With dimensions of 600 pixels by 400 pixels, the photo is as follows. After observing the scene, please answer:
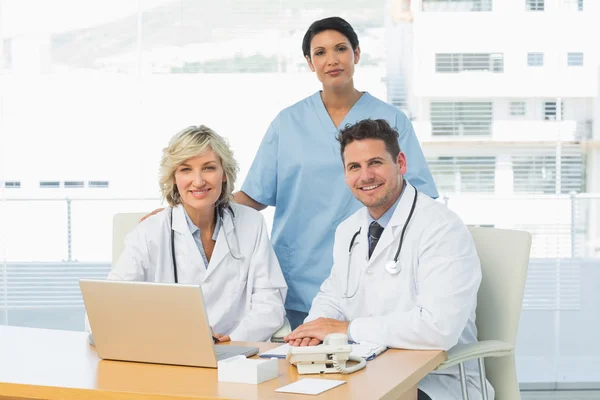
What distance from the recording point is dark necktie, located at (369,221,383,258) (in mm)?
2287

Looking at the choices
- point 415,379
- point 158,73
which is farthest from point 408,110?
point 415,379

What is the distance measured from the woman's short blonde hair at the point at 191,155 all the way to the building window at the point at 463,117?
5.94 ft

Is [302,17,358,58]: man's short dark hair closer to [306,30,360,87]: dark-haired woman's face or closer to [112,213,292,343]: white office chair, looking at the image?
[306,30,360,87]: dark-haired woman's face

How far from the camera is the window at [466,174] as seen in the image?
419cm

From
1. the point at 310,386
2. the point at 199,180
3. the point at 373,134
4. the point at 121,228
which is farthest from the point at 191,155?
the point at 310,386

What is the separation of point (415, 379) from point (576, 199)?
266 cm

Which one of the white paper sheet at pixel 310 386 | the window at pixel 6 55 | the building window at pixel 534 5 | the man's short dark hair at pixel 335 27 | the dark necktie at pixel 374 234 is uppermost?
the building window at pixel 534 5

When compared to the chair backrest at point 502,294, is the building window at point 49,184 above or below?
above

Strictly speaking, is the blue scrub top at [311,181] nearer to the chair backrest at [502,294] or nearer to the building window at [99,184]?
the chair backrest at [502,294]

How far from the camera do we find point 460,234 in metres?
2.17

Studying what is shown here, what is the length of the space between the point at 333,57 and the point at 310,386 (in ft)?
4.36

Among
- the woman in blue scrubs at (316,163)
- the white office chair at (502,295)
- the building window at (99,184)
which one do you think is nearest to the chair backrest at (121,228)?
the woman in blue scrubs at (316,163)

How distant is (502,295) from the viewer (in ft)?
7.72

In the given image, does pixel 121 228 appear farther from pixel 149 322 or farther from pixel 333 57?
pixel 149 322
